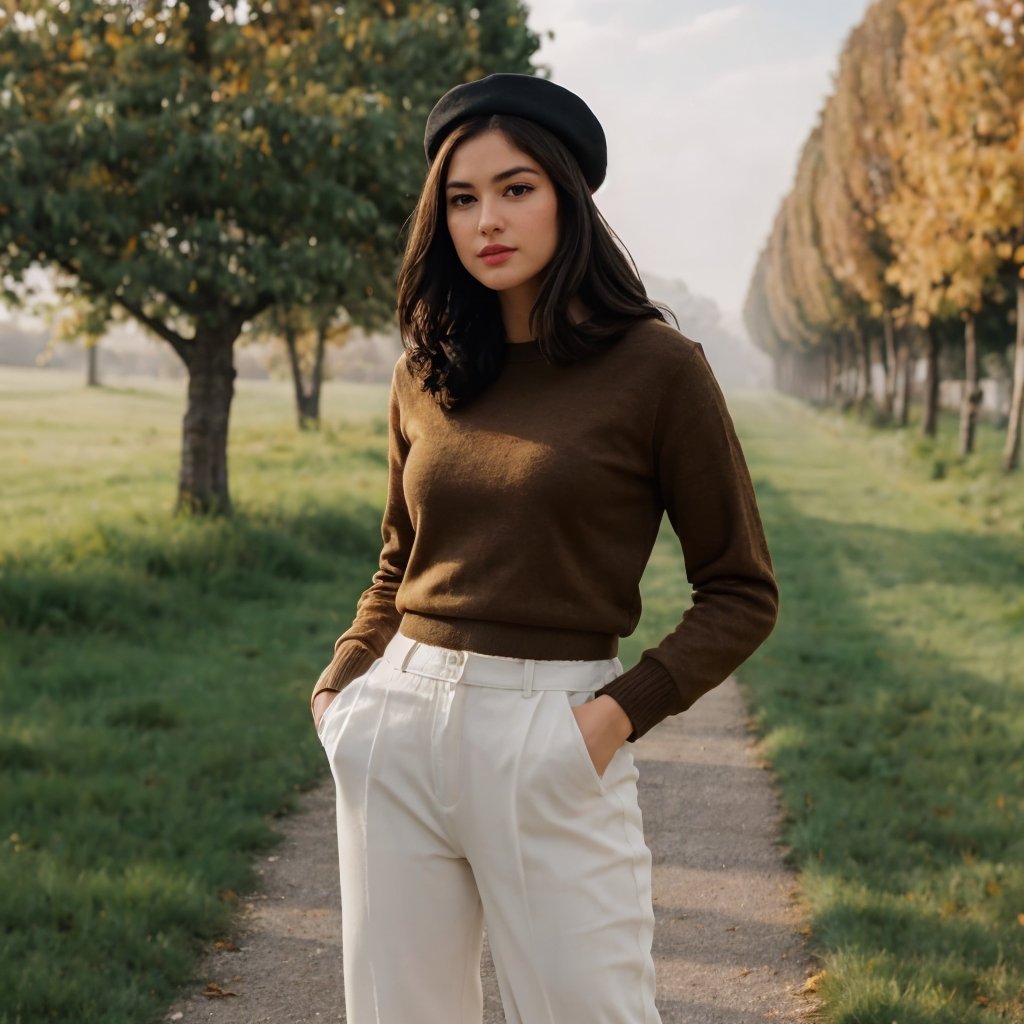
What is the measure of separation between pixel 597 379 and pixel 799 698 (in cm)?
589

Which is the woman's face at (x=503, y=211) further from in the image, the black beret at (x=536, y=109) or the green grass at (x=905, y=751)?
the green grass at (x=905, y=751)

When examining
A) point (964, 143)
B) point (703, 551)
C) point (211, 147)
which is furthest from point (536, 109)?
point (964, 143)

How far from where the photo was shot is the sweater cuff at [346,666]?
2389 millimetres

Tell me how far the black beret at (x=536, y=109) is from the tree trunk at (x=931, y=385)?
24.4 metres

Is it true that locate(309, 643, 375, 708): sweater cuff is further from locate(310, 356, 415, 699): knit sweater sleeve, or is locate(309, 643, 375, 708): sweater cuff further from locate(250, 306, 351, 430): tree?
locate(250, 306, 351, 430): tree

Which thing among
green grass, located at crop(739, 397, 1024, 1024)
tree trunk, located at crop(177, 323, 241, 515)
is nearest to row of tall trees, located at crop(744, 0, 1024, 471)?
green grass, located at crop(739, 397, 1024, 1024)

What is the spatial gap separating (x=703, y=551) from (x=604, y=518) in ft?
0.64

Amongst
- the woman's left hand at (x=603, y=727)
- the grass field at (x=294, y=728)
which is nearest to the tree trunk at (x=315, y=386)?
the grass field at (x=294, y=728)

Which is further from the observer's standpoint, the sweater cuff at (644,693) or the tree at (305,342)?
the tree at (305,342)

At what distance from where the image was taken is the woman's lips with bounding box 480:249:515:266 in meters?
2.15

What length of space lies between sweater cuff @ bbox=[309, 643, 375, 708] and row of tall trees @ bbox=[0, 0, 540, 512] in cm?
812

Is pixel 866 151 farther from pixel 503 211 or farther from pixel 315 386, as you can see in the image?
pixel 503 211

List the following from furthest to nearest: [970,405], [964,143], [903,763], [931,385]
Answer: [931,385], [970,405], [964,143], [903,763]

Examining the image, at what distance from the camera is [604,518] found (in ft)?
6.79
